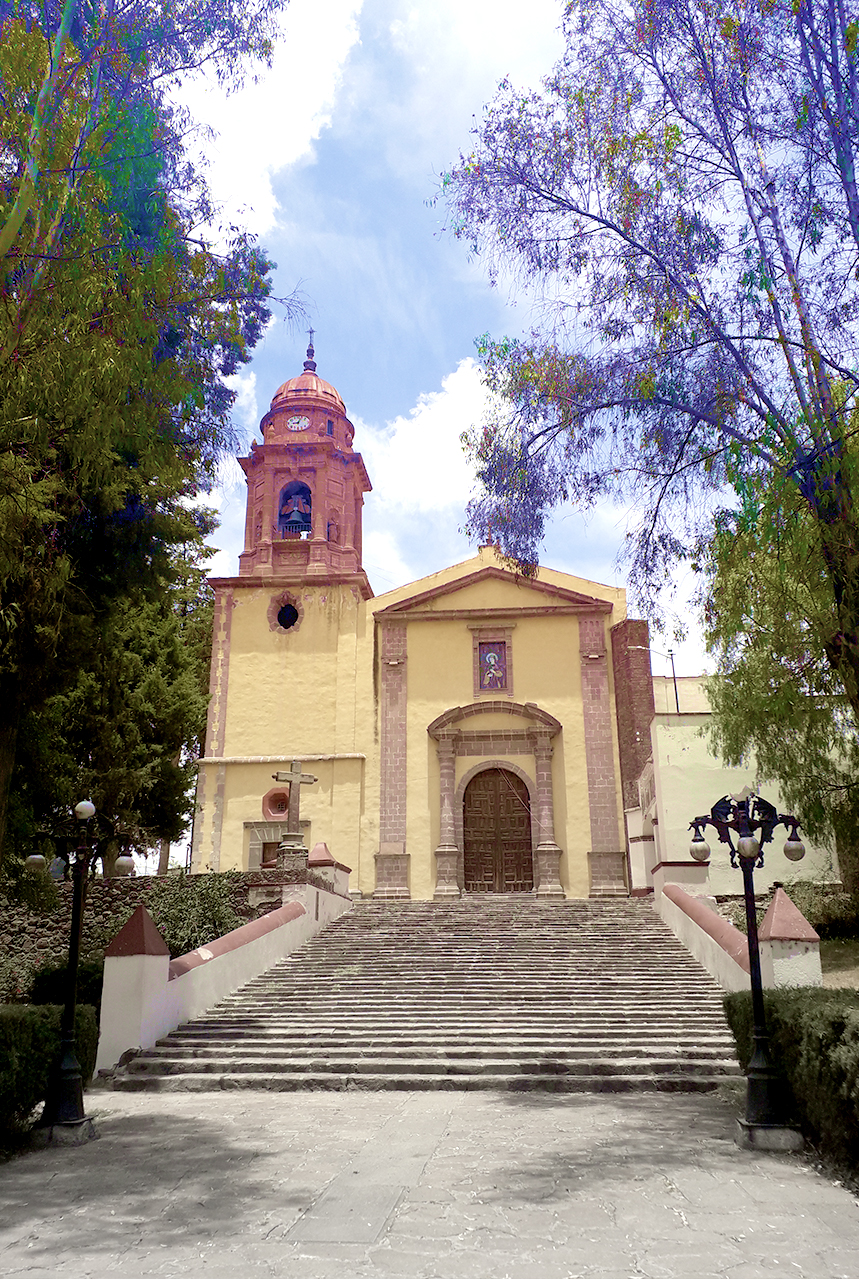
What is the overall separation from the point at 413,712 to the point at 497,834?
325cm

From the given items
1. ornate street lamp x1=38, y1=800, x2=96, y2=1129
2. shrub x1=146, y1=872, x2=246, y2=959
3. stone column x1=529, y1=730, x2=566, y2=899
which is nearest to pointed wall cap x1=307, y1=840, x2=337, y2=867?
shrub x1=146, y1=872, x2=246, y2=959

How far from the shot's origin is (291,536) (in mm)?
22688

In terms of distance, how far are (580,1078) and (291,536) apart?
16.3m

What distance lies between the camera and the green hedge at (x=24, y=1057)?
6.31m

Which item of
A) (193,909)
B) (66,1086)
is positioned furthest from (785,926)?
(193,909)

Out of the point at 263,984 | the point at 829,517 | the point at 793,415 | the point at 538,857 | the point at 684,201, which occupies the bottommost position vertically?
the point at 263,984

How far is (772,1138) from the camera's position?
6.15 m

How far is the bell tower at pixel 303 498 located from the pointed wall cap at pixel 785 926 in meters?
14.1

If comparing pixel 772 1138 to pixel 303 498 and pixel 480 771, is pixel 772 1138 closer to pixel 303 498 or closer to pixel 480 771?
pixel 480 771

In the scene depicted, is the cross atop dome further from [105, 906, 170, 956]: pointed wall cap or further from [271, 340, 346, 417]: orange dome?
[105, 906, 170, 956]: pointed wall cap

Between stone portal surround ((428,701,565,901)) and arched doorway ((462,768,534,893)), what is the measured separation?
21cm

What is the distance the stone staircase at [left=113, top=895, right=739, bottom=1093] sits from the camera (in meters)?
8.70

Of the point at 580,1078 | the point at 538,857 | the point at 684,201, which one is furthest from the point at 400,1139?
the point at 538,857

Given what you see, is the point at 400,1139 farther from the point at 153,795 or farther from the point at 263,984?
the point at 153,795
